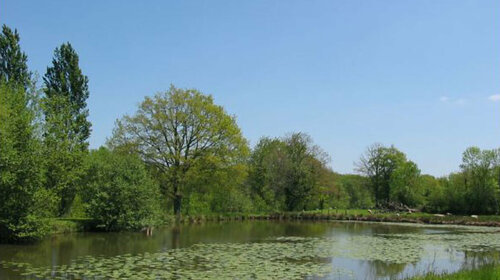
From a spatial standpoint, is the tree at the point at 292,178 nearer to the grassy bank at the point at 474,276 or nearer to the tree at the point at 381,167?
the tree at the point at 381,167

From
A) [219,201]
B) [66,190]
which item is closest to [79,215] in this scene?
[66,190]

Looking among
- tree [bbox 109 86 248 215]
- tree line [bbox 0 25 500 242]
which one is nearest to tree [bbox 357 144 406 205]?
tree line [bbox 0 25 500 242]

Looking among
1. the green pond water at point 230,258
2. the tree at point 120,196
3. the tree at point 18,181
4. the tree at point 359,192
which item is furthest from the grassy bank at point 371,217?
the tree at point 18,181

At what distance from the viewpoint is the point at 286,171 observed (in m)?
60.6

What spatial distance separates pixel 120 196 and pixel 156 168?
48.2 feet

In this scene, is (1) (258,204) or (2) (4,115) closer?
(2) (4,115)

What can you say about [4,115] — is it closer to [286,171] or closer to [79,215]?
[79,215]

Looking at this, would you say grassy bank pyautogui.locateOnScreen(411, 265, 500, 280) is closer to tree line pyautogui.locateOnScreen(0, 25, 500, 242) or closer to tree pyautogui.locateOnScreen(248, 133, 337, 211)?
tree line pyautogui.locateOnScreen(0, 25, 500, 242)

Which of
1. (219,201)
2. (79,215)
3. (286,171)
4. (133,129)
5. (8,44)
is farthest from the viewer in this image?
(286,171)

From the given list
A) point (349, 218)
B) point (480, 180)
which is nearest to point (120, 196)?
point (349, 218)

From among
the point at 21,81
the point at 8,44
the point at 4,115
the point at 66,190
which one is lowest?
the point at 66,190

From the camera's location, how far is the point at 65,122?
1361 inches

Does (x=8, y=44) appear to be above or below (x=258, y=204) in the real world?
above

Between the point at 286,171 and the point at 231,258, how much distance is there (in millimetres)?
42879
